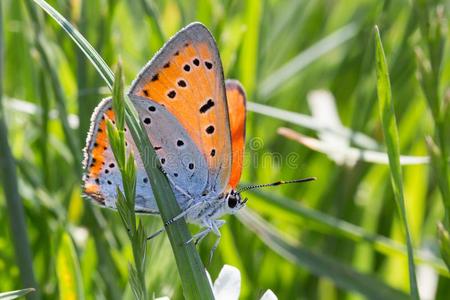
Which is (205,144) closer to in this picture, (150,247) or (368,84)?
(150,247)

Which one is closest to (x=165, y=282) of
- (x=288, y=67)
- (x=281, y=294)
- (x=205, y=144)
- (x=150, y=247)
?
(x=150, y=247)

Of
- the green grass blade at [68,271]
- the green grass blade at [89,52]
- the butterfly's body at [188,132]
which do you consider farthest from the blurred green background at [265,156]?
the green grass blade at [89,52]

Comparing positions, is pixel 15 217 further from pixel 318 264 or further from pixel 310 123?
pixel 310 123

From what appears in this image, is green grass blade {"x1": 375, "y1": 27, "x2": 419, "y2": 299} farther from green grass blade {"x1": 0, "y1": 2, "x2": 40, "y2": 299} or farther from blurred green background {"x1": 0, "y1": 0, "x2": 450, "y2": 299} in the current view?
green grass blade {"x1": 0, "y1": 2, "x2": 40, "y2": 299}

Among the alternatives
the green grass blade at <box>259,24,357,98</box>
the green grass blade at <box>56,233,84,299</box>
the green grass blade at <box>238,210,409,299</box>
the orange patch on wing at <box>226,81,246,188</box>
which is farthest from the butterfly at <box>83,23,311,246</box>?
the green grass blade at <box>259,24,357,98</box>

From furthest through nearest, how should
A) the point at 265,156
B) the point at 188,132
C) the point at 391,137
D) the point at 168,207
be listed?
the point at 265,156 → the point at 188,132 → the point at 391,137 → the point at 168,207

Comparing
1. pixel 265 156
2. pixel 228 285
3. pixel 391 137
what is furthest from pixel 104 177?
pixel 265 156

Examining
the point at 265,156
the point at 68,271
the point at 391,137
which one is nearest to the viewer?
the point at 391,137
